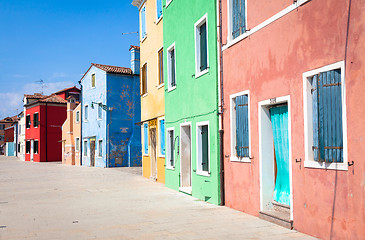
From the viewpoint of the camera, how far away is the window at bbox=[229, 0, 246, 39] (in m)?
9.60

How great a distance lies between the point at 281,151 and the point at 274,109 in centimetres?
92

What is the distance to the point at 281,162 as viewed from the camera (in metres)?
8.38

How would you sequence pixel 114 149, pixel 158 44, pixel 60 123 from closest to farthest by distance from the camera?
pixel 158 44, pixel 114 149, pixel 60 123

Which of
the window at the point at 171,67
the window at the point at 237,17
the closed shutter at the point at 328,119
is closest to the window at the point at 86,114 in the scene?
the window at the point at 171,67

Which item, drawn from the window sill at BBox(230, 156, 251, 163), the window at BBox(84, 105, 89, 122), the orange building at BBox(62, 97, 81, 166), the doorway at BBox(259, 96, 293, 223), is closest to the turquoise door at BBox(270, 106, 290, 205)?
the doorway at BBox(259, 96, 293, 223)

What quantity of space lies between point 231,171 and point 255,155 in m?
1.37

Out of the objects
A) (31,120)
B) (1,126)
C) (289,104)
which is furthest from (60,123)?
(1,126)

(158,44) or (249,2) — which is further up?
(158,44)

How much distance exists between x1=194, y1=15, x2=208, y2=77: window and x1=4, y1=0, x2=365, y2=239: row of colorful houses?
0.03 metres

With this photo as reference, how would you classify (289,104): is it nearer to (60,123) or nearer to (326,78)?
(326,78)

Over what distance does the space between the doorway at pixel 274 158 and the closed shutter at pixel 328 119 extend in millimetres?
1211

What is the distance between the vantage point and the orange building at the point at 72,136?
129ft

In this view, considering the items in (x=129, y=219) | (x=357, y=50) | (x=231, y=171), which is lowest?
(x=129, y=219)

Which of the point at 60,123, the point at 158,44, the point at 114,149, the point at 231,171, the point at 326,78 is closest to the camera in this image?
the point at 326,78
